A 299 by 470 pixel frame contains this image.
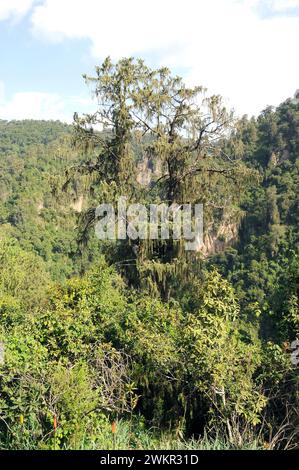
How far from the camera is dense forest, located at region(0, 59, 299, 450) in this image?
4047 millimetres

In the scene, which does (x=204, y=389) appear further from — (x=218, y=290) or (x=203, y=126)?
(x=203, y=126)

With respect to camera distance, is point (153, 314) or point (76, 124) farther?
point (76, 124)

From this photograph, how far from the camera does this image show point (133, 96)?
887 cm

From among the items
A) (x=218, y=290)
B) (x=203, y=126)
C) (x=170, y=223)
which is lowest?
(x=218, y=290)

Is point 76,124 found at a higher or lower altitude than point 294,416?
higher

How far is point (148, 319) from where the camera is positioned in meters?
5.74

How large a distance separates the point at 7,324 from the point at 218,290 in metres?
3.04

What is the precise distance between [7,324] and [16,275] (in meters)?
10.9

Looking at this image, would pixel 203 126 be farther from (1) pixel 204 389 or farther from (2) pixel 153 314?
(1) pixel 204 389

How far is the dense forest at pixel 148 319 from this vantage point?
4047 millimetres
